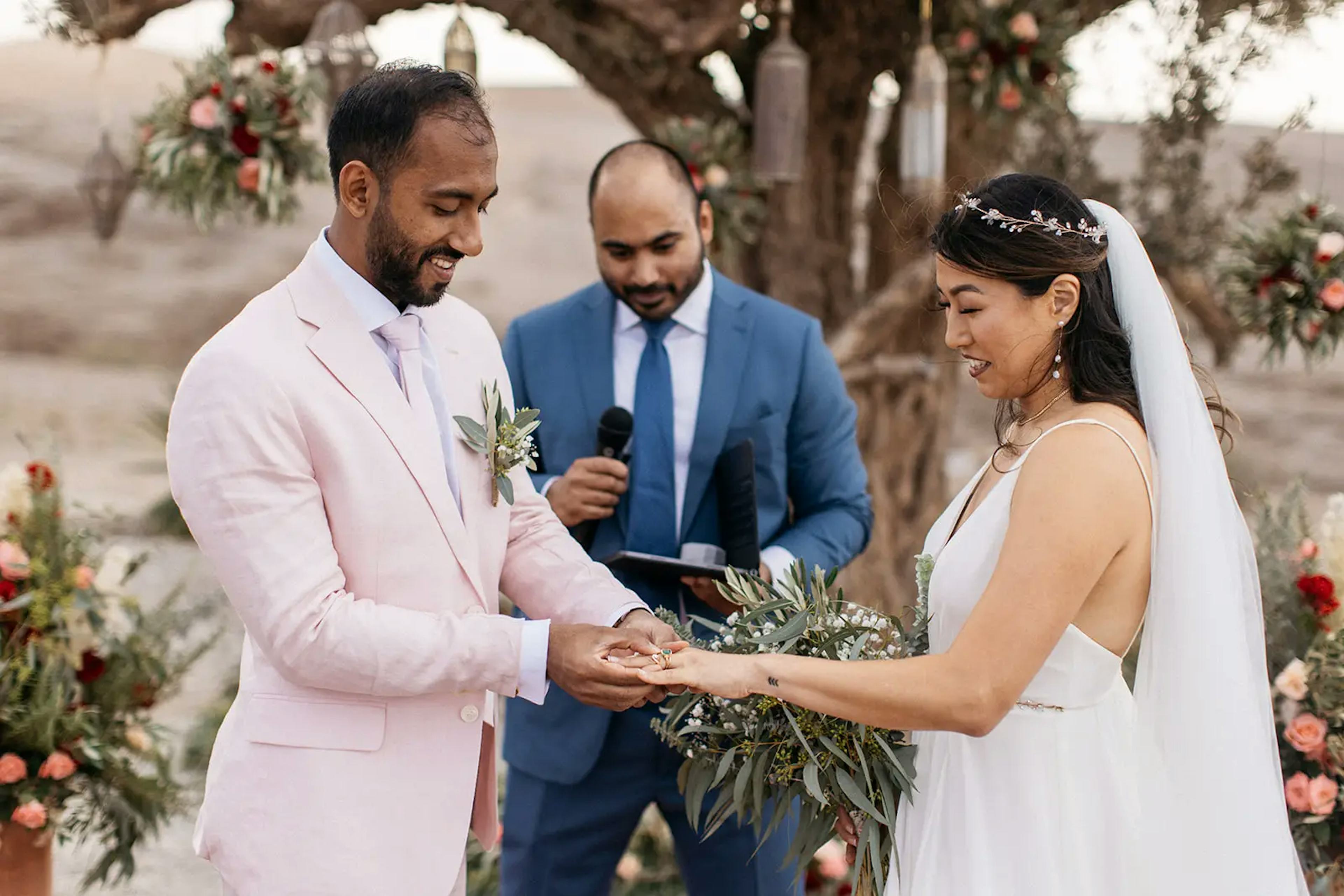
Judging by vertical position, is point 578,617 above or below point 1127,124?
below

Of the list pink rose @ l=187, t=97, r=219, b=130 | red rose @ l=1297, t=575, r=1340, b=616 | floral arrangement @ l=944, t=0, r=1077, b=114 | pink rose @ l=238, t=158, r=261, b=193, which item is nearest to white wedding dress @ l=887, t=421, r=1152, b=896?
red rose @ l=1297, t=575, r=1340, b=616

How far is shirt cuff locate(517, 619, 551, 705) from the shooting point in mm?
2480

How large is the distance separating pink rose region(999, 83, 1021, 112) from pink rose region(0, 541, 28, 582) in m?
3.73

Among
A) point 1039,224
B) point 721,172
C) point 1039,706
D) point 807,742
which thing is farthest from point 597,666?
point 721,172

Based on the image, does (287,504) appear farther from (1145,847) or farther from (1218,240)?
(1218,240)

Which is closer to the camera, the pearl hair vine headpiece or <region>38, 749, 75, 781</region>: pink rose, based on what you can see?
the pearl hair vine headpiece

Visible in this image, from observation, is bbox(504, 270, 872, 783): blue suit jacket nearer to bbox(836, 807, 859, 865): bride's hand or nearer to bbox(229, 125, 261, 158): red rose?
bbox(836, 807, 859, 865): bride's hand

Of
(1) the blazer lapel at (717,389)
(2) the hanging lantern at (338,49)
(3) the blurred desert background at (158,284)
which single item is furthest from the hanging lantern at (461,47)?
(3) the blurred desert background at (158,284)

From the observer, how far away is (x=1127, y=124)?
5.94 m

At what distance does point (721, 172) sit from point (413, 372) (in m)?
2.81

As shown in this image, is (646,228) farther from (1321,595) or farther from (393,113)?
(1321,595)

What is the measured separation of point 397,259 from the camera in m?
2.46

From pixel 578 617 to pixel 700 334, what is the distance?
3.27 ft

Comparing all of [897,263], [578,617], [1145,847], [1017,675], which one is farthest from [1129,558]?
[897,263]
